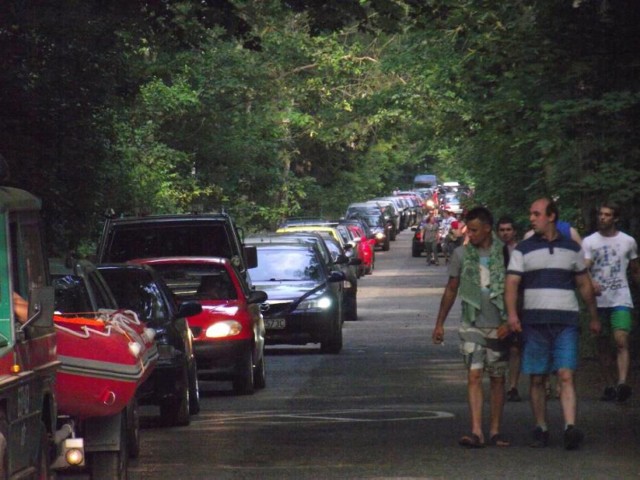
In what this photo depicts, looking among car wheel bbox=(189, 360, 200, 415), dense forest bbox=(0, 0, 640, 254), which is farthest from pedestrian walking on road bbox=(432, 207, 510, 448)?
dense forest bbox=(0, 0, 640, 254)

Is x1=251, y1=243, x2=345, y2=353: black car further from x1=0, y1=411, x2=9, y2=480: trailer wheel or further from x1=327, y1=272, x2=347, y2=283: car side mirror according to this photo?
x1=0, y1=411, x2=9, y2=480: trailer wheel

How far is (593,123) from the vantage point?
711 inches

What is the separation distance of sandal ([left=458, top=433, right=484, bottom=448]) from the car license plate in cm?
1165

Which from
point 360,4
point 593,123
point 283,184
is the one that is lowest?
point 283,184

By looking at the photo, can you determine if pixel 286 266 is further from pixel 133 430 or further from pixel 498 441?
pixel 133 430

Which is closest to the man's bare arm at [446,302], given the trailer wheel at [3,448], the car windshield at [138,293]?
the car windshield at [138,293]

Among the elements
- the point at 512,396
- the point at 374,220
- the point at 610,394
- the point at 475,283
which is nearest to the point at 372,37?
the point at 512,396

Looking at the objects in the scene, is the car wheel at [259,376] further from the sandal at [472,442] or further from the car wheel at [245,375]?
the sandal at [472,442]

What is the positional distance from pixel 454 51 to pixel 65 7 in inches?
633

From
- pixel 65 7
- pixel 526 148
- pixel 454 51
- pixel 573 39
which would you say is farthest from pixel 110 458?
pixel 454 51

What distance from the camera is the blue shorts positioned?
1343 centimetres

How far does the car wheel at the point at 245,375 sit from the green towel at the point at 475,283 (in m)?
5.37

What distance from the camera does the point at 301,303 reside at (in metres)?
25.1

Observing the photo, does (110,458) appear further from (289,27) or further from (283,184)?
(289,27)
